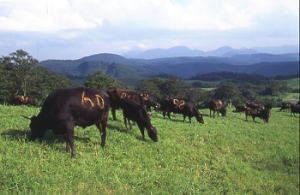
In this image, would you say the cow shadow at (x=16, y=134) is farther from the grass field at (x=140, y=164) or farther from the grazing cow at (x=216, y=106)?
the grazing cow at (x=216, y=106)

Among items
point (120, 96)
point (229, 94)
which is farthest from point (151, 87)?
point (120, 96)

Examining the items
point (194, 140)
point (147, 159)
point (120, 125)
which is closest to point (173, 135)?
point (194, 140)

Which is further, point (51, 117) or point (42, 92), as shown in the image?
point (42, 92)

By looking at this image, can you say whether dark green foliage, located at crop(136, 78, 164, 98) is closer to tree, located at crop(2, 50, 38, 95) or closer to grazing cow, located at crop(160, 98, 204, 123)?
tree, located at crop(2, 50, 38, 95)

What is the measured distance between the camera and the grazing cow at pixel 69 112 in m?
12.1

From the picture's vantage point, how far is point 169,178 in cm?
1163

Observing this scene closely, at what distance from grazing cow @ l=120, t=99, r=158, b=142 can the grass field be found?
528 millimetres

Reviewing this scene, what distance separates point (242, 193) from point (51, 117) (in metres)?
8.04

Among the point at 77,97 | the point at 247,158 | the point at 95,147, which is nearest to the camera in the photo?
the point at 77,97

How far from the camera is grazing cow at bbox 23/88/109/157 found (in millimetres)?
12070

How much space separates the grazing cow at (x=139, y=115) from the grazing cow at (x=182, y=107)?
35.1 feet

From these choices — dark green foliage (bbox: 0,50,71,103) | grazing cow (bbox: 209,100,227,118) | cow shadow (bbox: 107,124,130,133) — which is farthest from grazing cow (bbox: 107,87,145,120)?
dark green foliage (bbox: 0,50,71,103)

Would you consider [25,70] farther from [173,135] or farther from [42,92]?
[173,135]

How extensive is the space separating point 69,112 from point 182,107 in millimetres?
18297
